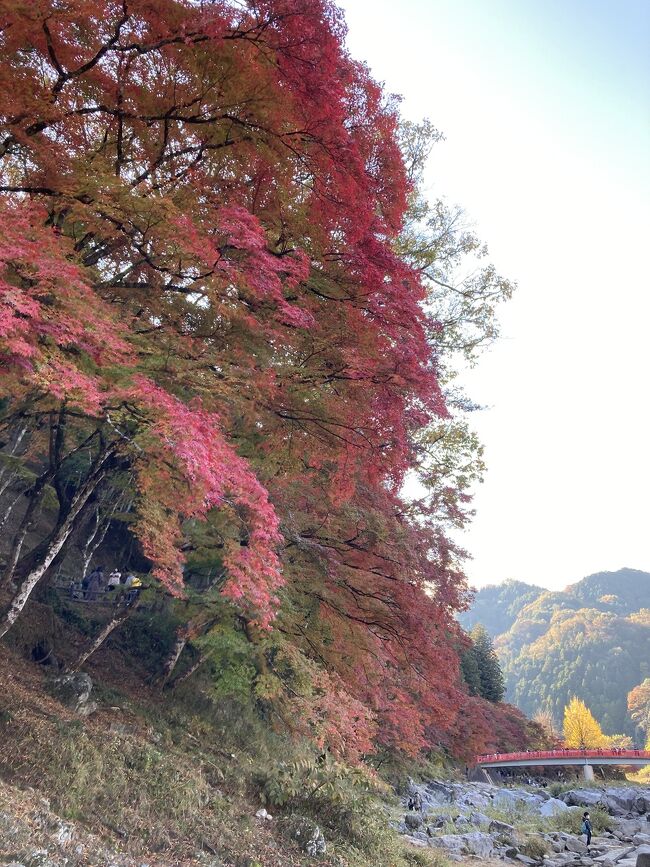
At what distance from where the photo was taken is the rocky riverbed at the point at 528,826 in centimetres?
1329

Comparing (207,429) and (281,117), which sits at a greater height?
(281,117)

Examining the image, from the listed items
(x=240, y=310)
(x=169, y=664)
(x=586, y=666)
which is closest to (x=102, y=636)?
(x=169, y=664)

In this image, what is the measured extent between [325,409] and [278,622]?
4504mm

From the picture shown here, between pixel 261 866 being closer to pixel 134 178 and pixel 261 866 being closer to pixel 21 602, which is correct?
pixel 21 602

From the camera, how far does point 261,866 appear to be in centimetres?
649

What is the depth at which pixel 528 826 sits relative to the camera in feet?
58.7

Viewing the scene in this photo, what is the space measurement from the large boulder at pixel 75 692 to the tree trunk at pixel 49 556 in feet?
6.20

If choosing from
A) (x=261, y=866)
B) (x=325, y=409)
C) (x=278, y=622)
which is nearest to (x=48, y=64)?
(x=325, y=409)

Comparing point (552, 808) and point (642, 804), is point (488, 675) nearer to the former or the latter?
point (642, 804)

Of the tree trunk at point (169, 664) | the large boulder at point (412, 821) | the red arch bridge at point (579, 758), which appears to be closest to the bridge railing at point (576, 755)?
the red arch bridge at point (579, 758)

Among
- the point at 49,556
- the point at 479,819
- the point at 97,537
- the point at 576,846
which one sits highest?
the point at 49,556

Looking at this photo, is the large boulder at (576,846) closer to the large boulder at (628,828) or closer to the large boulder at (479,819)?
the large boulder at (479,819)

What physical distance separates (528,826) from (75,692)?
17.1 m

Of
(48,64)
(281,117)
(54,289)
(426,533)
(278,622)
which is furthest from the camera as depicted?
(426,533)
